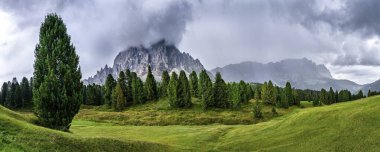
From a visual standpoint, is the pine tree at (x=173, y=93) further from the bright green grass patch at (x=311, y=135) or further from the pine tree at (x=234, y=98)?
the bright green grass patch at (x=311, y=135)

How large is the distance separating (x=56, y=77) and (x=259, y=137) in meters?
31.7

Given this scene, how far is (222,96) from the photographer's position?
483ft

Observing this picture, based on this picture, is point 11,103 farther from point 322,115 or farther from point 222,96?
point 322,115

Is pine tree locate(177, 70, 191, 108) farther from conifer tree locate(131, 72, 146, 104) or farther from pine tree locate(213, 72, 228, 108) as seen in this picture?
conifer tree locate(131, 72, 146, 104)

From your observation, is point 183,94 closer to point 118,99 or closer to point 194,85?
Result: point 118,99

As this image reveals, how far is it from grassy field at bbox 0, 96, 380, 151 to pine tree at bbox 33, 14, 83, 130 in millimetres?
3275

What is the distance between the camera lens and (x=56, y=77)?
49.7 meters

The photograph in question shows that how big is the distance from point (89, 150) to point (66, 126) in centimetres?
1250

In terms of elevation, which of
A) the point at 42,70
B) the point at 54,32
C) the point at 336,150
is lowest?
the point at 336,150

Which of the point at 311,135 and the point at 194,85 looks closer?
the point at 311,135

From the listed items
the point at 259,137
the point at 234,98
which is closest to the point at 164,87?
the point at 234,98

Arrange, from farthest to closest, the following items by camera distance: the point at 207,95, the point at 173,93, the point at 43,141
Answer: the point at 173,93 → the point at 207,95 → the point at 43,141

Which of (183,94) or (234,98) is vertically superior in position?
(183,94)

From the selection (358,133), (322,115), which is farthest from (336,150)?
(322,115)
